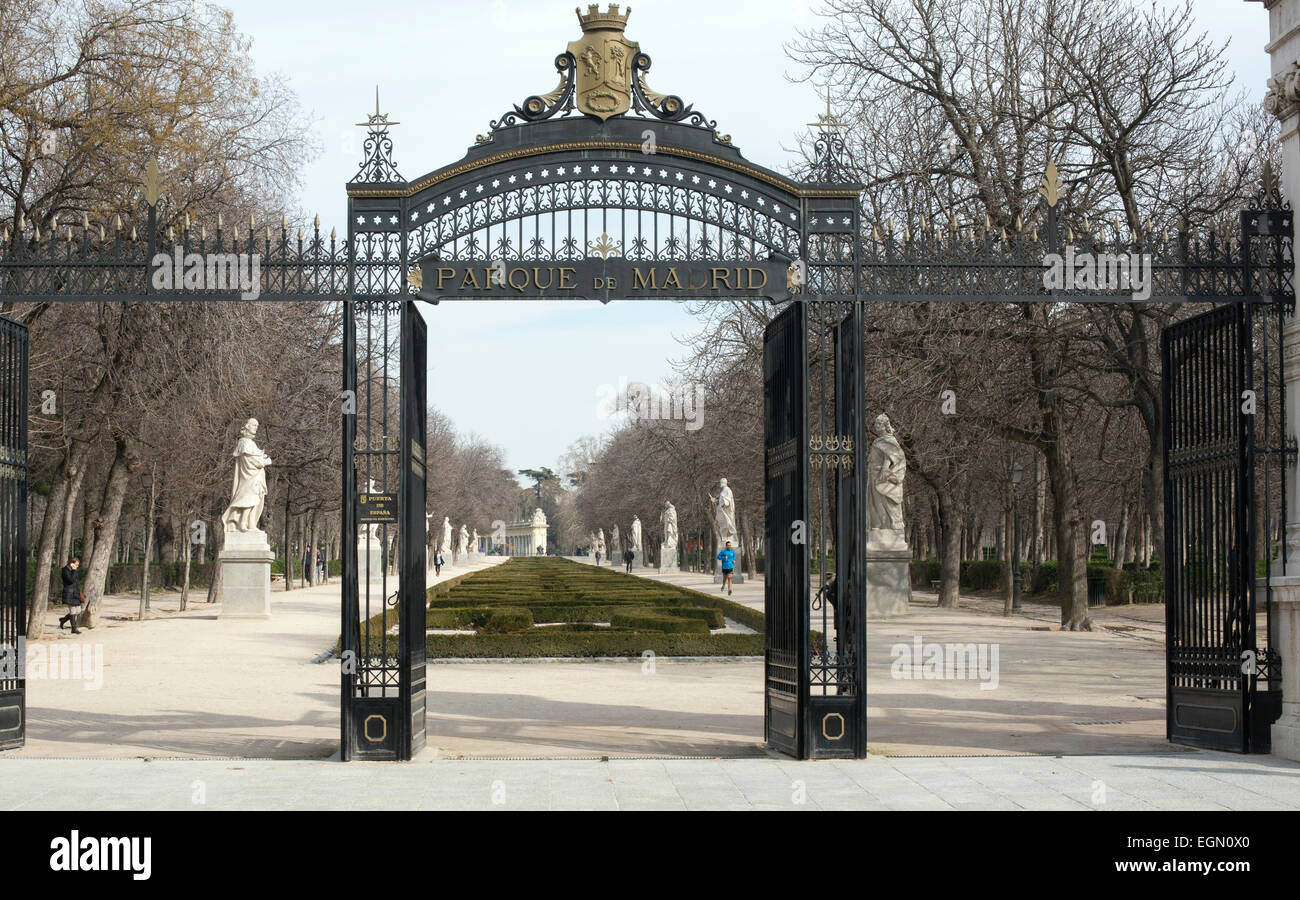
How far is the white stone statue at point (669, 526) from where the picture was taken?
64.6 meters

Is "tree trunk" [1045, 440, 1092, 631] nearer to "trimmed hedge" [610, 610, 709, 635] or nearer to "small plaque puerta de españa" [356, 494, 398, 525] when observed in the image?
"trimmed hedge" [610, 610, 709, 635]

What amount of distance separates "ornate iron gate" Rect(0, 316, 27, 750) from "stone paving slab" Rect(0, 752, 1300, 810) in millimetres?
486

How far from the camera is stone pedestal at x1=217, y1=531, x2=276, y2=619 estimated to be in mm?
29875

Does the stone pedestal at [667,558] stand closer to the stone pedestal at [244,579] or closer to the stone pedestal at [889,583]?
the stone pedestal at [889,583]

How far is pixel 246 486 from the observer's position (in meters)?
30.1

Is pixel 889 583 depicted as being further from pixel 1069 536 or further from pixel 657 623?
pixel 657 623

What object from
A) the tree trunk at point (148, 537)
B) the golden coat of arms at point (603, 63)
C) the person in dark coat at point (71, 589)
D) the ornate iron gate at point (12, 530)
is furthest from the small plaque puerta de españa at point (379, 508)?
the tree trunk at point (148, 537)

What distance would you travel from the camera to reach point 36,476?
37.4 meters

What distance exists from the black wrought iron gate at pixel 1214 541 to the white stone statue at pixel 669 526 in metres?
51.8

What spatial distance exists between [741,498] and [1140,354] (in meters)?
29.8

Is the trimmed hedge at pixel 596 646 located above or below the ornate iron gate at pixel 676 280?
below

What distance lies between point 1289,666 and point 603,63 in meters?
7.44

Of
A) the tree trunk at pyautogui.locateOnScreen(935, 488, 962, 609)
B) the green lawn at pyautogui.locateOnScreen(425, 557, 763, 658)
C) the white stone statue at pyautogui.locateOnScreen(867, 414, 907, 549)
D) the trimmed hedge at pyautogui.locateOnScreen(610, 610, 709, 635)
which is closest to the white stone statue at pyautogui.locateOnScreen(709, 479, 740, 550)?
the green lawn at pyautogui.locateOnScreen(425, 557, 763, 658)

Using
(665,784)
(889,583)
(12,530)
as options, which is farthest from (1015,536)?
(12,530)
